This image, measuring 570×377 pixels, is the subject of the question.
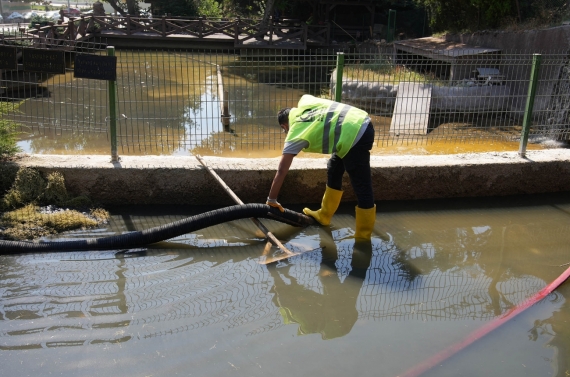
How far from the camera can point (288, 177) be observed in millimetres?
6238

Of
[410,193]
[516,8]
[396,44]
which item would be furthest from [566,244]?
[396,44]

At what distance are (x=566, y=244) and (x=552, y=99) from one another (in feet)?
19.6

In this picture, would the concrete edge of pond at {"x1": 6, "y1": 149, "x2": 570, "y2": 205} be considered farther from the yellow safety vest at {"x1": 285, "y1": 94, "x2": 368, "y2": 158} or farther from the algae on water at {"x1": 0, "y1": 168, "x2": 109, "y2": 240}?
the yellow safety vest at {"x1": 285, "y1": 94, "x2": 368, "y2": 158}

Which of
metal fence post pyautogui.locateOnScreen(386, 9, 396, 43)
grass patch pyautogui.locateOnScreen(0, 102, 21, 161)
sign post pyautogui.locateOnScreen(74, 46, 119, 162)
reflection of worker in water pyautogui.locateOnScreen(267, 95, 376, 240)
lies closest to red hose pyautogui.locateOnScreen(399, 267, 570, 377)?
reflection of worker in water pyautogui.locateOnScreen(267, 95, 376, 240)

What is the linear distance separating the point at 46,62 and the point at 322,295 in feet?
13.1

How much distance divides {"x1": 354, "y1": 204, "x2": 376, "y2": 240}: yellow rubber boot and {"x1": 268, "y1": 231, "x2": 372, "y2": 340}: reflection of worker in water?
12.0 inches

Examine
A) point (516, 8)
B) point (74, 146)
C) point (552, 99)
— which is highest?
point (516, 8)

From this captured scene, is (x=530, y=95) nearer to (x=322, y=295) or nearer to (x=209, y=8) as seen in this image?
(x=322, y=295)

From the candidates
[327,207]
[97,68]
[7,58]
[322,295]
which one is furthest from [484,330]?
[7,58]

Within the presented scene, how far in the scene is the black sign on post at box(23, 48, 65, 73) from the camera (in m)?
5.95

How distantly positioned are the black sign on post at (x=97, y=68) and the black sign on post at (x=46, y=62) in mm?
264

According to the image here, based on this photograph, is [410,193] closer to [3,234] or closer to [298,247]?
[298,247]

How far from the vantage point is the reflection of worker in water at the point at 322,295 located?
13.1 feet

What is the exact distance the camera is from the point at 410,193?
21.5 ft
